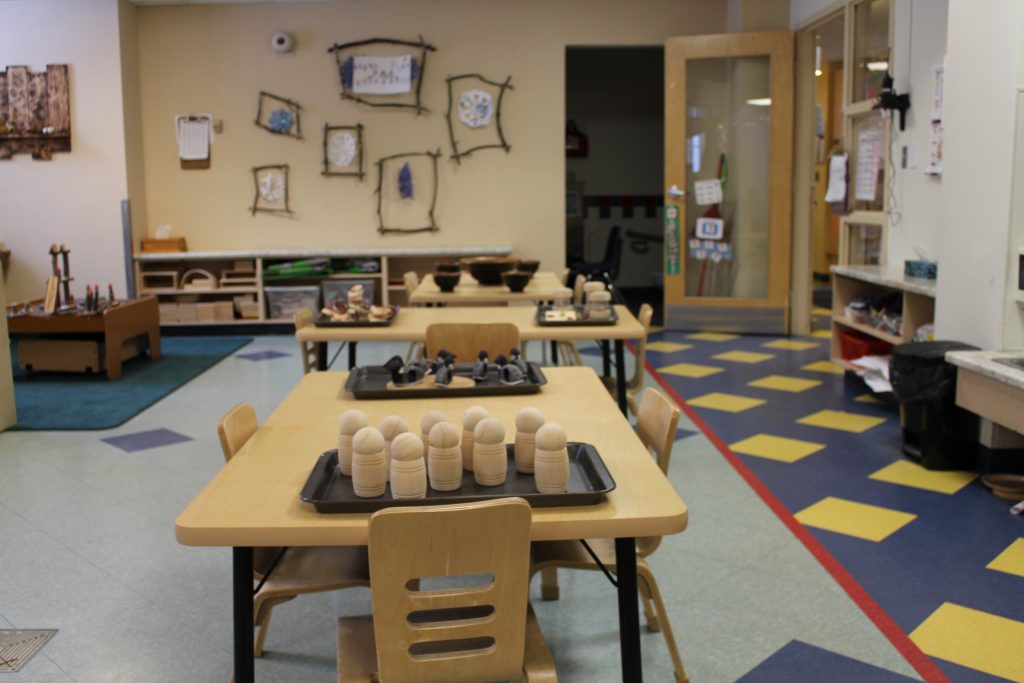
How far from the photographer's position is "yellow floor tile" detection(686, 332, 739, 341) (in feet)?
25.8

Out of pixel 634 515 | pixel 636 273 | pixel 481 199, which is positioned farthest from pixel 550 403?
pixel 636 273

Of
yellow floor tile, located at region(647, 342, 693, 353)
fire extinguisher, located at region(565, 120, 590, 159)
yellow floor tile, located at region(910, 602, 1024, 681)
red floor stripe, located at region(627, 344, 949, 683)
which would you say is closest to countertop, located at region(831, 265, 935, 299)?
red floor stripe, located at region(627, 344, 949, 683)

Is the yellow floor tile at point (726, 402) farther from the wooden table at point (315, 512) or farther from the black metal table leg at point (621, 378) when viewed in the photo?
the wooden table at point (315, 512)

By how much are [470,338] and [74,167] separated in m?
6.01

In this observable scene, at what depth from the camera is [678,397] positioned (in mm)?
Answer: 5812

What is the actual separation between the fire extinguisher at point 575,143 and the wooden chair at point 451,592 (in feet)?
31.0

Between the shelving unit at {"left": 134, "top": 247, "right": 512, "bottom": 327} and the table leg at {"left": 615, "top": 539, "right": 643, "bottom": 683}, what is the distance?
6.52 meters

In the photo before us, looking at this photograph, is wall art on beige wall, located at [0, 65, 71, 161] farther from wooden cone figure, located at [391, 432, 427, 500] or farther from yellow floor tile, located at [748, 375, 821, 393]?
wooden cone figure, located at [391, 432, 427, 500]

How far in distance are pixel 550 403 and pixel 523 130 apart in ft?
20.3

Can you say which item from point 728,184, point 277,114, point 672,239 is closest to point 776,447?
point 672,239

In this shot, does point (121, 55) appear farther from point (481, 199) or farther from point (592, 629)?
point (592, 629)

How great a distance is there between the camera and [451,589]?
1724 millimetres

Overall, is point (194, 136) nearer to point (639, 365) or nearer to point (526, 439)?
point (639, 365)

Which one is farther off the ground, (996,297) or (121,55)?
(121,55)
